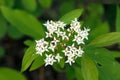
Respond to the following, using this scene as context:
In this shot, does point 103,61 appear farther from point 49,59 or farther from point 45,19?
point 45,19

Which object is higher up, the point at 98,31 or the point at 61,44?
→ the point at 98,31

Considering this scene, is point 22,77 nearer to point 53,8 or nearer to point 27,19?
point 27,19

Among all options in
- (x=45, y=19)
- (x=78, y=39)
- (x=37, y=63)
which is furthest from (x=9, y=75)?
(x=78, y=39)

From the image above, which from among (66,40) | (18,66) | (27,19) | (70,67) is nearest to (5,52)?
(18,66)

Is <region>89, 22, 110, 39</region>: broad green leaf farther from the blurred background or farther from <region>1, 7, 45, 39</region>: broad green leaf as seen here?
<region>1, 7, 45, 39</region>: broad green leaf

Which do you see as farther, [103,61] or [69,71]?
[69,71]

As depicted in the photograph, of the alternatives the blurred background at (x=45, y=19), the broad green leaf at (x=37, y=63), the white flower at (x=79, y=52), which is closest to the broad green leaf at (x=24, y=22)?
the blurred background at (x=45, y=19)
